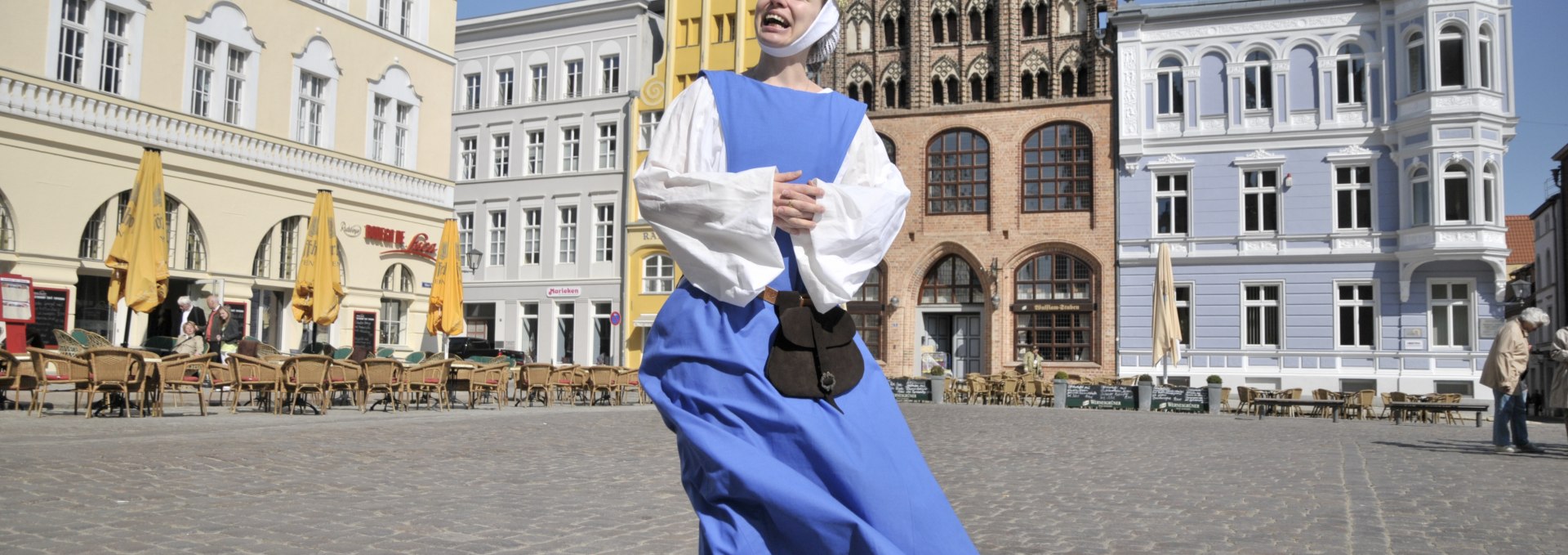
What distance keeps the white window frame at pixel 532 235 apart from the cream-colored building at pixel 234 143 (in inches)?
504

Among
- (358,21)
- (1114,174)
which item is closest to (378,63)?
(358,21)

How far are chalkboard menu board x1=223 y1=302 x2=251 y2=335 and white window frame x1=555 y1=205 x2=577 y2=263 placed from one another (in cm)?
1919

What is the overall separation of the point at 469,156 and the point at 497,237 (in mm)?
3718

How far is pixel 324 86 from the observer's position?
27.0 metres

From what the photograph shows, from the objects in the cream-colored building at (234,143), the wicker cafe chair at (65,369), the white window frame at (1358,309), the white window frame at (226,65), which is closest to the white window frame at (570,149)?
the cream-colored building at (234,143)

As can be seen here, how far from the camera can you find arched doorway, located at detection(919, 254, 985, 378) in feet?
123

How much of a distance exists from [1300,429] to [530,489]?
1466cm

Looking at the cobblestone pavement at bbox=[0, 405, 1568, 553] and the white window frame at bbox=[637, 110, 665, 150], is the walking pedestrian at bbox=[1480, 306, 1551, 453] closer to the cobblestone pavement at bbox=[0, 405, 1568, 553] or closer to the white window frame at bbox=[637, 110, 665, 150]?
the cobblestone pavement at bbox=[0, 405, 1568, 553]

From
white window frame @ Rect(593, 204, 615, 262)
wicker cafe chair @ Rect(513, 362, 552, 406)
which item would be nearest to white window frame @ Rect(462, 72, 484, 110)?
white window frame @ Rect(593, 204, 615, 262)

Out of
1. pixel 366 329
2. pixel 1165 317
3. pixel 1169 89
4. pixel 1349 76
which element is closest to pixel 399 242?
pixel 366 329

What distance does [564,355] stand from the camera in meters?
43.2

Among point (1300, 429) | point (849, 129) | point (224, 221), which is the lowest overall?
point (1300, 429)

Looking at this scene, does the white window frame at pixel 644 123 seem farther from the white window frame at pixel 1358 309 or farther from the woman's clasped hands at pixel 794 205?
the woman's clasped hands at pixel 794 205

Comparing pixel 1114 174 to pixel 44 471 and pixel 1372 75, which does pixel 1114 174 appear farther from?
pixel 44 471
